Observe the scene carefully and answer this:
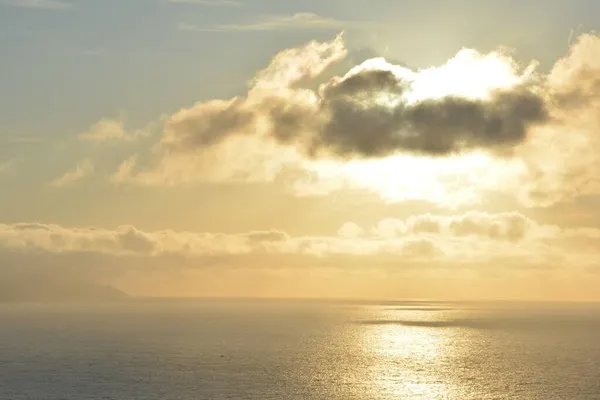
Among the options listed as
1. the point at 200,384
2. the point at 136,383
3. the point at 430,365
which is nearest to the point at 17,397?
the point at 136,383

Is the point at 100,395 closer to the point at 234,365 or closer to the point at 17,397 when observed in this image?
the point at 17,397

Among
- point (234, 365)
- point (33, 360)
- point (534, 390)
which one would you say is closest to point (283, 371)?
point (234, 365)

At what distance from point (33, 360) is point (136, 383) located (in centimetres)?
5582

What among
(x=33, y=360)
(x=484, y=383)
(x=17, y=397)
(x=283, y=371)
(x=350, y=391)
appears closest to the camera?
(x=17, y=397)

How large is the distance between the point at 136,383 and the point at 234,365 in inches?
1419

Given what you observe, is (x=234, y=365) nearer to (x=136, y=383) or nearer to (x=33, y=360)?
(x=136, y=383)

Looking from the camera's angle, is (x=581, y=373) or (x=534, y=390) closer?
(x=534, y=390)

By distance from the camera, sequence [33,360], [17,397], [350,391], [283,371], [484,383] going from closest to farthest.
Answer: [17,397]
[350,391]
[484,383]
[283,371]
[33,360]

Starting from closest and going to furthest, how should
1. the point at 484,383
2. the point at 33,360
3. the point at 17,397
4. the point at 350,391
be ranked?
the point at 17,397 < the point at 350,391 < the point at 484,383 < the point at 33,360

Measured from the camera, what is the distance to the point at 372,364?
635ft

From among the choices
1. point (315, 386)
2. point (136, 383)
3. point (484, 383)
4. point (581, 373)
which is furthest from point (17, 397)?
point (581, 373)

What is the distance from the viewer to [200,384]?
144 m

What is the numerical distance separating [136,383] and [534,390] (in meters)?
83.9

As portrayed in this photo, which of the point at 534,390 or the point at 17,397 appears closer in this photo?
the point at 17,397
